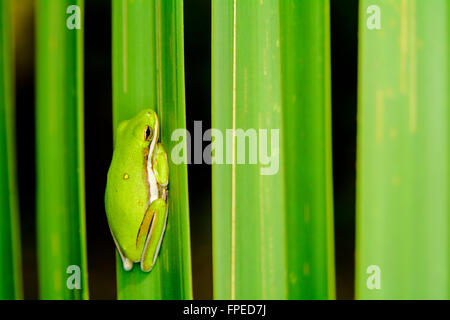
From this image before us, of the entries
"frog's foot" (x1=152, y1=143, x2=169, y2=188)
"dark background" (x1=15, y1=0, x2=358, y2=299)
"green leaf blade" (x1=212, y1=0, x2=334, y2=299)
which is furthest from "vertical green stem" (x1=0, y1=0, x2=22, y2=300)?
"green leaf blade" (x1=212, y1=0, x2=334, y2=299)

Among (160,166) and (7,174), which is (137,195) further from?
(7,174)

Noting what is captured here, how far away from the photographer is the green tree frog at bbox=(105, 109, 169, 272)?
0.78 m

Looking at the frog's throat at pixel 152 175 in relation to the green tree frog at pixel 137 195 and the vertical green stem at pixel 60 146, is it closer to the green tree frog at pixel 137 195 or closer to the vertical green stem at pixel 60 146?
the green tree frog at pixel 137 195

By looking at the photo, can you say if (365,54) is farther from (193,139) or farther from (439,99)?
(193,139)

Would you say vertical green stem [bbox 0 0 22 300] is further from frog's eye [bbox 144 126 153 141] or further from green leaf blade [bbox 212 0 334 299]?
green leaf blade [bbox 212 0 334 299]

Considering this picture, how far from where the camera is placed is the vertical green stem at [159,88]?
0.76m

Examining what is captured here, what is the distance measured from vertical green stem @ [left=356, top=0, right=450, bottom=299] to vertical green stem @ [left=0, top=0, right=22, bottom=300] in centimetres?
79

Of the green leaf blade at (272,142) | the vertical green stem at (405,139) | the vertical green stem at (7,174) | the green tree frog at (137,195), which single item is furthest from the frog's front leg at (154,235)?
the vertical green stem at (405,139)

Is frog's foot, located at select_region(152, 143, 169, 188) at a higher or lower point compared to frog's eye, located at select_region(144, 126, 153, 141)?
lower

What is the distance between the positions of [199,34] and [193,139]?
25 centimetres

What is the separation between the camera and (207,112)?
873 mm

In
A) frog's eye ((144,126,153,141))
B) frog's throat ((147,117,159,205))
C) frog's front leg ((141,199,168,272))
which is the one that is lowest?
frog's front leg ((141,199,168,272))

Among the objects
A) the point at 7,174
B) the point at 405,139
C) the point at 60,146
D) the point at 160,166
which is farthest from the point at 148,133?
the point at 405,139
